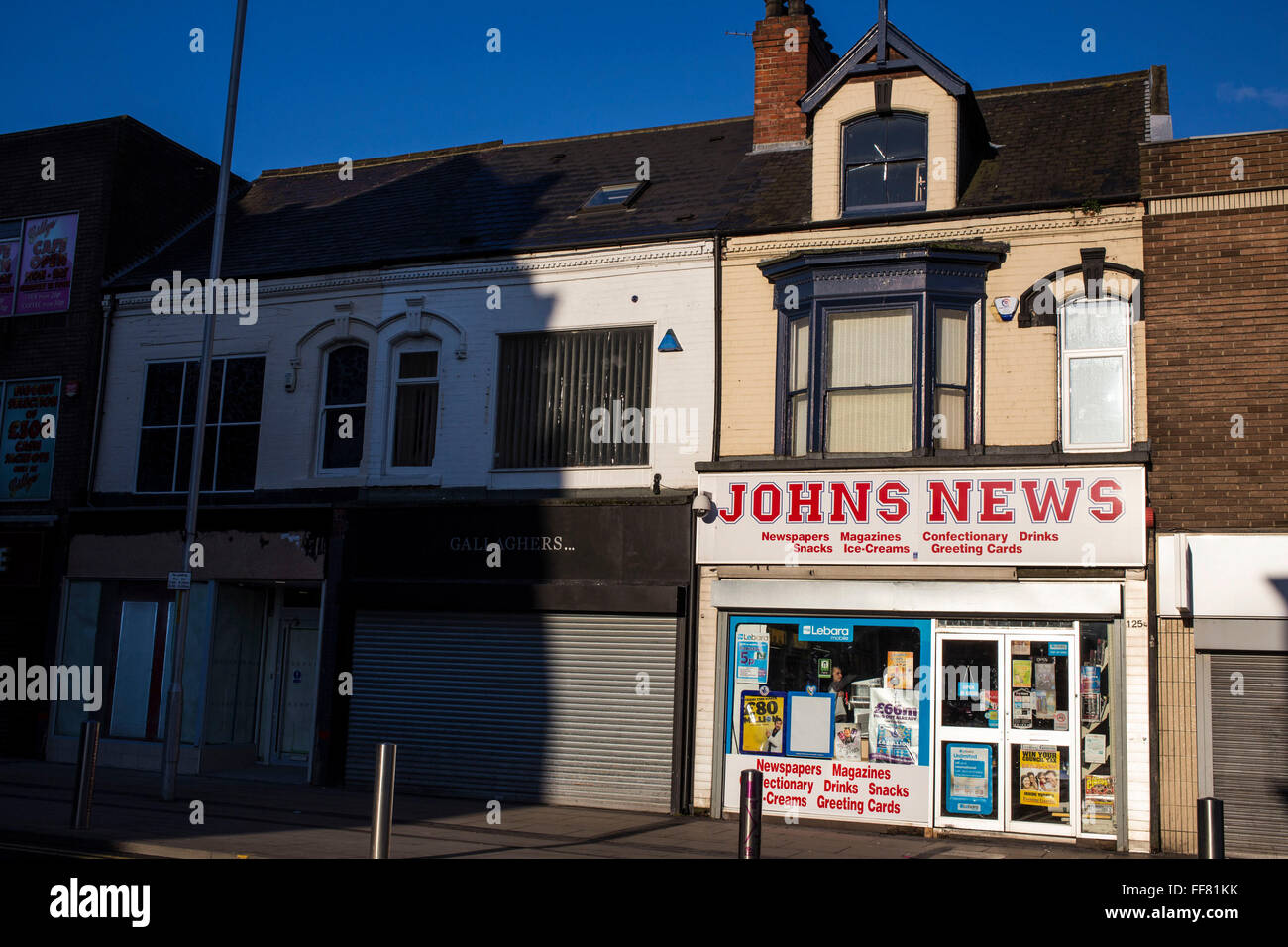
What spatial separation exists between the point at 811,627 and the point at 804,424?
8.36 ft

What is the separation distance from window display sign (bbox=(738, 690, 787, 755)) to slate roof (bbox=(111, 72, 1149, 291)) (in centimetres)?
616

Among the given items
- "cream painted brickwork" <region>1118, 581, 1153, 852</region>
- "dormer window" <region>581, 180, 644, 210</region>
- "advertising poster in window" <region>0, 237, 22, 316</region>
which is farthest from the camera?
"advertising poster in window" <region>0, 237, 22, 316</region>

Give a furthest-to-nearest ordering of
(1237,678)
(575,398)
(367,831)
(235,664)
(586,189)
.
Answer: (586,189) → (235,664) → (575,398) → (1237,678) → (367,831)

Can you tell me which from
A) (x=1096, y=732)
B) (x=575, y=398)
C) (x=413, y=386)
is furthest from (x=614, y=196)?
(x=1096, y=732)

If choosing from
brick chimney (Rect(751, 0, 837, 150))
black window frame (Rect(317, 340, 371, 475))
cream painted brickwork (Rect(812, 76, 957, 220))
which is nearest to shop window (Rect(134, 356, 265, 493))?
black window frame (Rect(317, 340, 371, 475))

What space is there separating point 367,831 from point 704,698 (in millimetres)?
4599

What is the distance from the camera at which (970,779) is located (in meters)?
13.7

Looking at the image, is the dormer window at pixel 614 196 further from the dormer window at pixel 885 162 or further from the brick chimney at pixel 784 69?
the dormer window at pixel 885 162

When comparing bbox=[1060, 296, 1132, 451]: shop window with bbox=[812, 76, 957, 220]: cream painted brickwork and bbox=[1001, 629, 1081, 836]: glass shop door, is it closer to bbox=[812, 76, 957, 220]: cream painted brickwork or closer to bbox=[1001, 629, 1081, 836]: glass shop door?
bbox=[812, 76, 957, 220]: cream painted brickwork

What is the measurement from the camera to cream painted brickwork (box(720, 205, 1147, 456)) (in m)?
14.1

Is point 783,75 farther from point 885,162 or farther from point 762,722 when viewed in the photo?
point 762,722

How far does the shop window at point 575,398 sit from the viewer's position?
16.3 meters

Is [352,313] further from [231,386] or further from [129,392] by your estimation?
[129,392]

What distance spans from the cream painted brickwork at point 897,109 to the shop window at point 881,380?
1.54 metres
